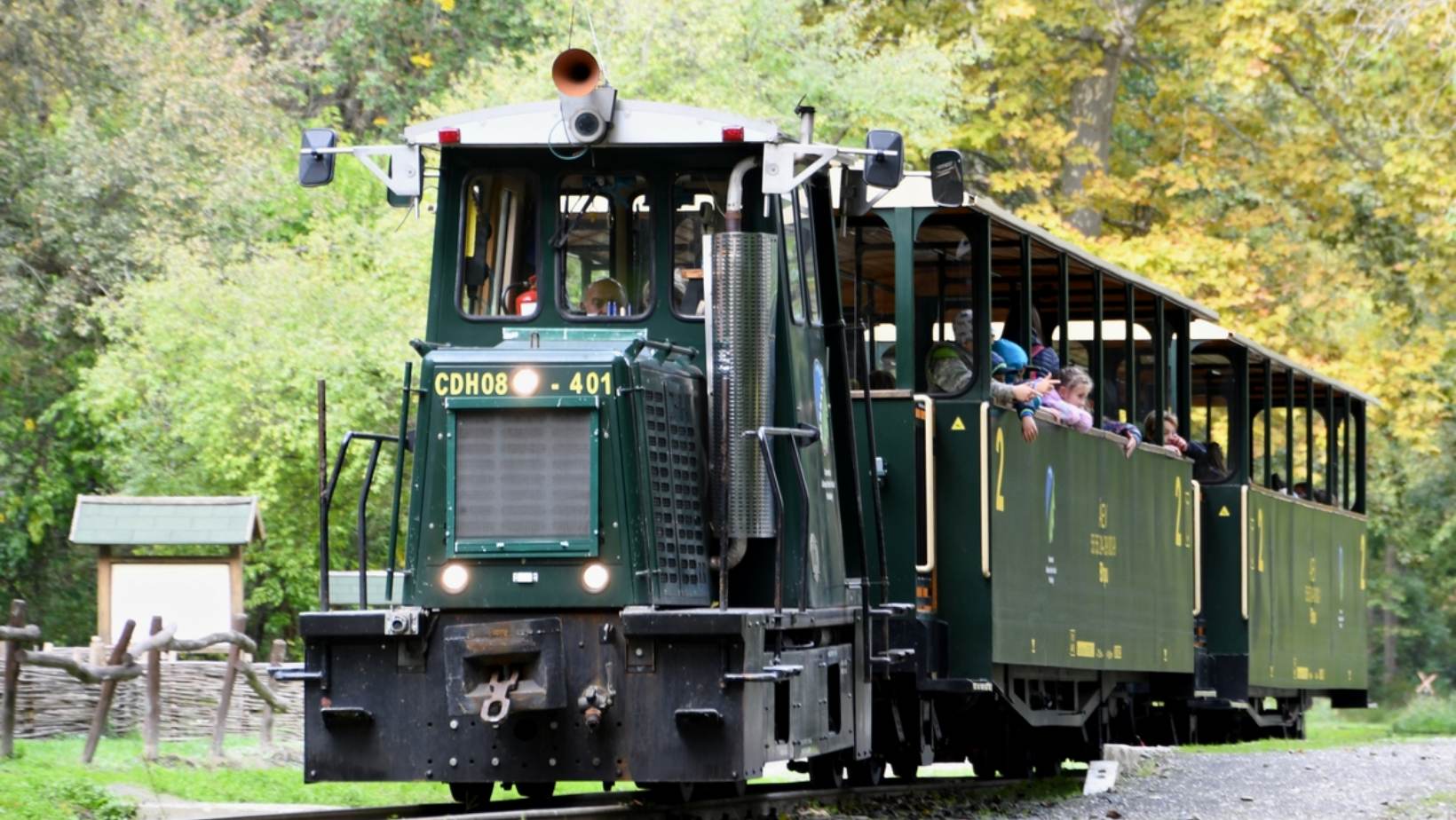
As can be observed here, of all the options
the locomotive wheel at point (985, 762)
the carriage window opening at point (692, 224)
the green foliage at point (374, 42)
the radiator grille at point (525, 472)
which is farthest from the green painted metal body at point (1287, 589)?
the green foliage at point (374, 42)

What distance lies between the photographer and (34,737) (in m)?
16.2

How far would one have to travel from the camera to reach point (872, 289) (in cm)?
1362

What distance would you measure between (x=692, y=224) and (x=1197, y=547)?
10073 mm

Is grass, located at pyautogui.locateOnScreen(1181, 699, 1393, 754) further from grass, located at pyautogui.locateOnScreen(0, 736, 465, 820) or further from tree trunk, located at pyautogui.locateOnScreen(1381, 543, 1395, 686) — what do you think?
grass, located at pyautogui.locateOnScreen(0, 736, 465, 820)

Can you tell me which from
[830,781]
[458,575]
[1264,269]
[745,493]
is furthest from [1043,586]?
[1264,269]

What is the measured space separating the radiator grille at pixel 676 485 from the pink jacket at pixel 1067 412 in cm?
437

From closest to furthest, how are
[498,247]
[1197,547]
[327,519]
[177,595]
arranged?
1. [327,519]
2. [498,247]
3. [177,595]
4. [1197,547]

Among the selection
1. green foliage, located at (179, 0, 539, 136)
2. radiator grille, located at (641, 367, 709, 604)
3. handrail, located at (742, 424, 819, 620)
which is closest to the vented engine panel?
radiator grille, located at (641, 367, 709, 604)

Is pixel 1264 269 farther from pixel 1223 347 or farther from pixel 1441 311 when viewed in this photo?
pixel 1223 347

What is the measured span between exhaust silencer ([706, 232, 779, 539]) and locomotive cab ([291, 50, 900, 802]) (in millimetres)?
12

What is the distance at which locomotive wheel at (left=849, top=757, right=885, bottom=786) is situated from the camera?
45.2 feet

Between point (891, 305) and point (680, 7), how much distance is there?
1213cm

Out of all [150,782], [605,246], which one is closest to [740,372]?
[605,246]

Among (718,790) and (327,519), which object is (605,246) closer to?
(327,519)
